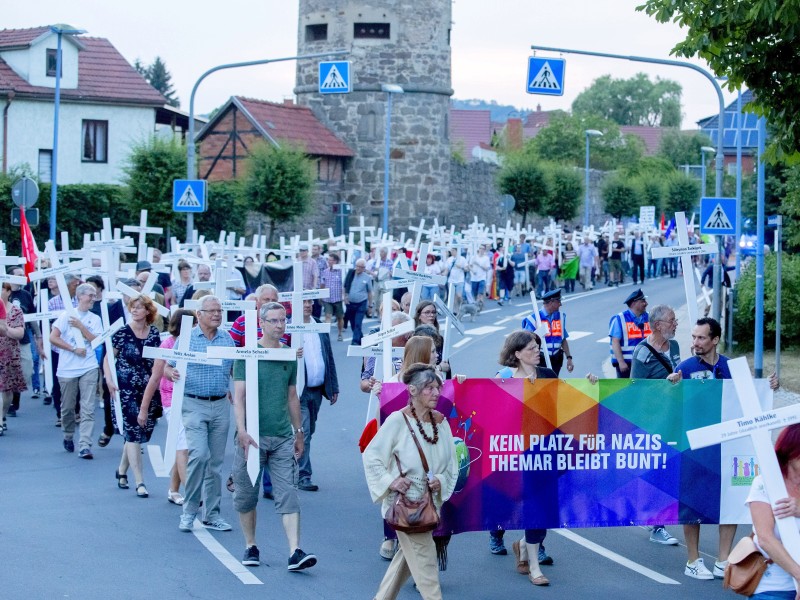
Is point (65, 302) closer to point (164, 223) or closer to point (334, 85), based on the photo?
point (334, 85)

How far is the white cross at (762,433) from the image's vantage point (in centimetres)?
543

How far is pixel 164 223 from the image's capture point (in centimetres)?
3897

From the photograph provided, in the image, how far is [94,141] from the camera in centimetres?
5319

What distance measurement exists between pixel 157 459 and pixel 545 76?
13.8 m

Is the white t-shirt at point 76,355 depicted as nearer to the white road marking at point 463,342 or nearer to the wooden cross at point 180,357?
the wooden cross at point 180,357

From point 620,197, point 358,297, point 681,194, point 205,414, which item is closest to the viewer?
point 205,414

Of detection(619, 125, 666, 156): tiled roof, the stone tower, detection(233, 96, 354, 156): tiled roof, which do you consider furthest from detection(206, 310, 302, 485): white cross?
detection(619, 125, 666, 156): tiled roof

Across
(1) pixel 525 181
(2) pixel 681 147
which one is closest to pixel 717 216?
(1) pixel 525 181

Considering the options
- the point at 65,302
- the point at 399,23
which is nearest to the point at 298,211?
the point at 399,23

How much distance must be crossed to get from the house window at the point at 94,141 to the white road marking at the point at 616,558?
44.9 meters

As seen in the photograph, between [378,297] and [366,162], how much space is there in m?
24.5

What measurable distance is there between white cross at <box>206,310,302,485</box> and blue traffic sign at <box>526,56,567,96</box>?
1657cm

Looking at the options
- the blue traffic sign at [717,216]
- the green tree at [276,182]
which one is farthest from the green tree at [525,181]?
→ the blue traffic sign at [717,216]

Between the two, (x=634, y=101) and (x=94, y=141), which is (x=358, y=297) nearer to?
→ (x=94, y=141)
